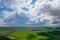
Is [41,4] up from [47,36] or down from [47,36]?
up

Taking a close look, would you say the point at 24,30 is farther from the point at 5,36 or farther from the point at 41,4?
the point at 41,4

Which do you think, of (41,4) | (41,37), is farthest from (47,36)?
(41,4)

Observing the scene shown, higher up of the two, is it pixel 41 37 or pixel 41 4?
pixel 41 4

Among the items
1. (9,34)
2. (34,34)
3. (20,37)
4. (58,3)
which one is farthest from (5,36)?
(58,3)

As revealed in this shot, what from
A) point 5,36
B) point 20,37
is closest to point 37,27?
point 20,37

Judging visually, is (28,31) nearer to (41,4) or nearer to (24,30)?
(24,30)
